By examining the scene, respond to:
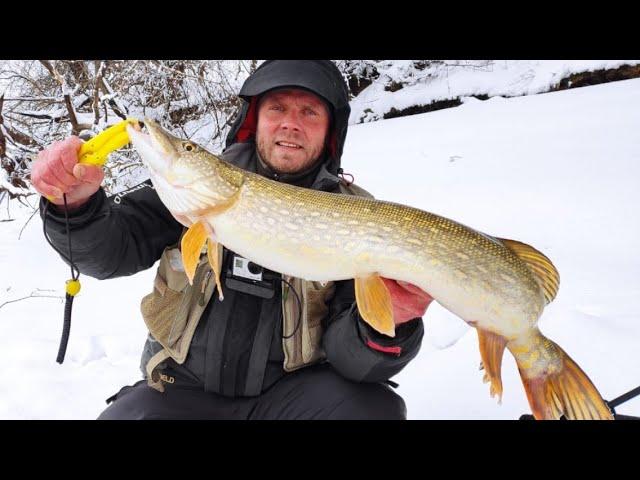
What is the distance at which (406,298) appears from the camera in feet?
4.60

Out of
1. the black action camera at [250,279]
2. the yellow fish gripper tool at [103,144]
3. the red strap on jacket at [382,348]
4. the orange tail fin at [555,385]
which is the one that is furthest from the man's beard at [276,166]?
the orange tail fin at [555,385]

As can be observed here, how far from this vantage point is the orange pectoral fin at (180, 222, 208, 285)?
4.26 feet

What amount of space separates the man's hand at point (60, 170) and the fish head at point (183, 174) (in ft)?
0.52

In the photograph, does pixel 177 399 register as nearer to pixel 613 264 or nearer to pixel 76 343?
pixel 76 343

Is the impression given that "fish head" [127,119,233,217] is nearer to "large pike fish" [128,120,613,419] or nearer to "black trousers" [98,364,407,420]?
"large pike fish" [128,120,613,419]

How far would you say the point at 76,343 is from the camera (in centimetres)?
257

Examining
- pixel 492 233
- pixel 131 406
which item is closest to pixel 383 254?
pixel 131 406

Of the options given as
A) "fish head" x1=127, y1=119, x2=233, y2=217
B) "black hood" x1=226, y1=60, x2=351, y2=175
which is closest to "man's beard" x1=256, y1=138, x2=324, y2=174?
"black hood" x1=226, y1=60, x2=351, y2=175

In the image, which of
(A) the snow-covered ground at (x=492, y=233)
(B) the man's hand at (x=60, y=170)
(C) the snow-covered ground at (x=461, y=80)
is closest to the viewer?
(B) the man's hand at (x=60, y=170)

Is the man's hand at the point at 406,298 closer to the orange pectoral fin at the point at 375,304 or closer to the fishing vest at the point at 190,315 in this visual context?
the orange pectoral fin at the point at 375,304

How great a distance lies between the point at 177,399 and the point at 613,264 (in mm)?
2488

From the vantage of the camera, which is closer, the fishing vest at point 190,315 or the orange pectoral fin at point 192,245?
the orange pectoral fin at point 192,245

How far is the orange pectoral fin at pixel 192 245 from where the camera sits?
1.30 meters

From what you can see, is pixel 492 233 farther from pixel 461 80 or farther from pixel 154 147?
pixel 461 80
